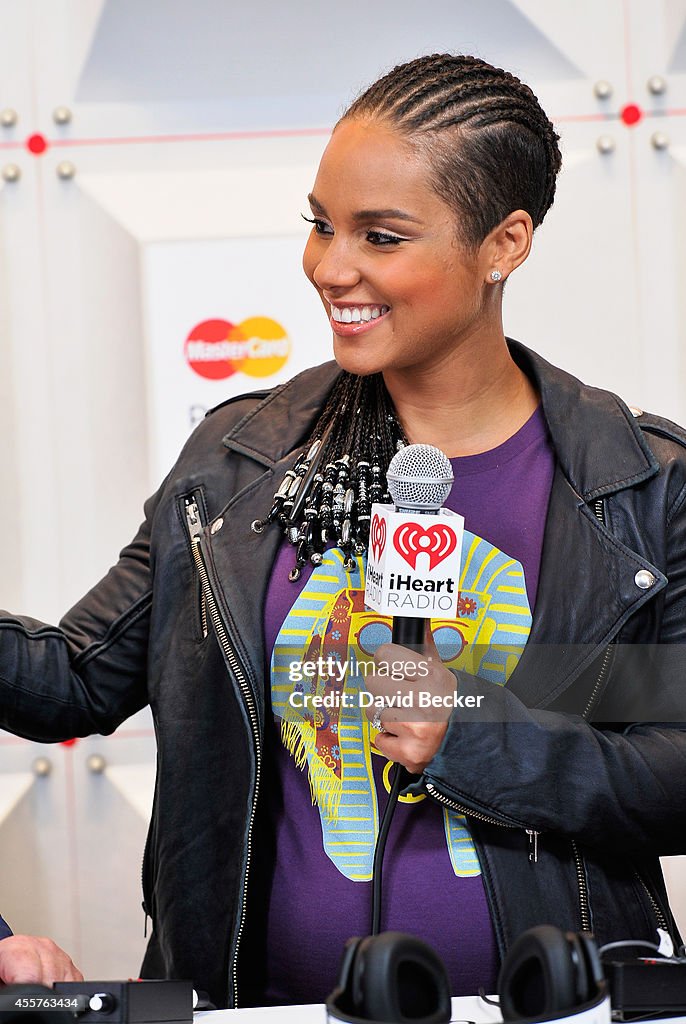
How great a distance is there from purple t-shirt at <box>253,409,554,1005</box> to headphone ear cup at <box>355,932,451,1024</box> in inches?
18.7

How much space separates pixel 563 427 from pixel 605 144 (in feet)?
3.32

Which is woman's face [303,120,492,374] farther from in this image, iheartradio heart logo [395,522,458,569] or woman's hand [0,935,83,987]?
woman's hand [0,935,83,987]

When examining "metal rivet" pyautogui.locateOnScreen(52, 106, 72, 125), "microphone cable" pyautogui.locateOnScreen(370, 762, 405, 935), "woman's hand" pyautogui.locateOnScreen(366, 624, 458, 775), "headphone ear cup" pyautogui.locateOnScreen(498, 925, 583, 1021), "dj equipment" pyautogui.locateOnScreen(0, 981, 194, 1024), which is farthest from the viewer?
"metal rivet" pyautogui.locateOnScreen(52, 106, 72, 125)

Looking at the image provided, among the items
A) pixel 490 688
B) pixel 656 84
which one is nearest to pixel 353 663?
pixel 490 688

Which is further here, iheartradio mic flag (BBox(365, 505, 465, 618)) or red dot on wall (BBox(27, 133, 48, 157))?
red dot on wall (BBox(27, 133, 48, 157))

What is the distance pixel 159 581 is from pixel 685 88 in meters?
1.42

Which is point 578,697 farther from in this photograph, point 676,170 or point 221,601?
point 676,170

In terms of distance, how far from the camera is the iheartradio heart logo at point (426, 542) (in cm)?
112

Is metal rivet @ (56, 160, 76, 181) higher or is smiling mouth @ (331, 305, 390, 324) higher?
metal rivet @ (56, 160, 76, 181)

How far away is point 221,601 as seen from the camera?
4.73ft

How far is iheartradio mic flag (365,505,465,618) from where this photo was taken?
112cm

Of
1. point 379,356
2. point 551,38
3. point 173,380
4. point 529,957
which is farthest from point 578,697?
point 551,38

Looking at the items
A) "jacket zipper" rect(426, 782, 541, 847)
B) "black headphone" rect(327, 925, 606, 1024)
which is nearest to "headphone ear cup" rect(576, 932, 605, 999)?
"black headphone" rect(327, 925, 606, 1024)

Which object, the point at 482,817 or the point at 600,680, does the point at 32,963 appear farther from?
the point at 600,680
